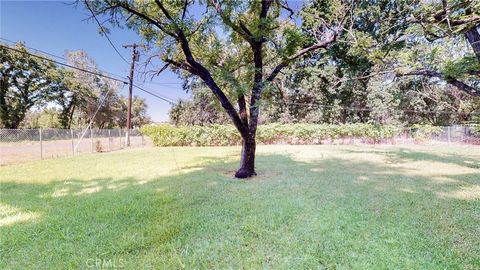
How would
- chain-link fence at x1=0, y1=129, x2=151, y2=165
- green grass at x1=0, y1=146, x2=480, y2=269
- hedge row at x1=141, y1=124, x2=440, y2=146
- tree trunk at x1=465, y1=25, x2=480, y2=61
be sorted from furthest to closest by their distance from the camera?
hedge row at x1=141, y1=124, x2=440, y2=146
chain-link fence at x1=0, y1=129, x2=151, y2=165
tree trunk at x1=465, y1=25, x2=480, y2=61
green grass at x1=0, y1=146, x2=480, y2=269

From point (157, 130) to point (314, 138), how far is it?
35.3 feet

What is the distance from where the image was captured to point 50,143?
11.2 m

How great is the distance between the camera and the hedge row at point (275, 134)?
16000 millimetres

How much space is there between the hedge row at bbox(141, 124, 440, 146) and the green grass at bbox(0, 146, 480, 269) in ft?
33.4

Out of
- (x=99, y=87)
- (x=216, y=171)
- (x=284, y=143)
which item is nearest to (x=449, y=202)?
(x=216, y=171)

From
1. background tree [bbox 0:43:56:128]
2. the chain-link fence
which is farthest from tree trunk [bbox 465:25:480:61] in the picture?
background tree [bbox 0:43:56:128]

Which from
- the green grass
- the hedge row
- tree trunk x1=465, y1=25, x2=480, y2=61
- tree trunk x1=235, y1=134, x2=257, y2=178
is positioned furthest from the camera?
the hedge row

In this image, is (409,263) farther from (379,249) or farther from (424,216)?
(424,216)

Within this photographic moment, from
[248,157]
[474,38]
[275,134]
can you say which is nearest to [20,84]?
[275,134]

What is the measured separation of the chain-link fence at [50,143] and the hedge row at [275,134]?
2797 millimetres

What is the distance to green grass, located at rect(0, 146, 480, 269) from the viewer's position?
231 cm

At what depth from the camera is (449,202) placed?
3.97 meters

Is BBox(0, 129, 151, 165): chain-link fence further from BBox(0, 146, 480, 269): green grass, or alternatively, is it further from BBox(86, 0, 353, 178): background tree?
BBox(86, 0, 353, 178): background tree

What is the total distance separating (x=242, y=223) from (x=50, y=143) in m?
11.8
